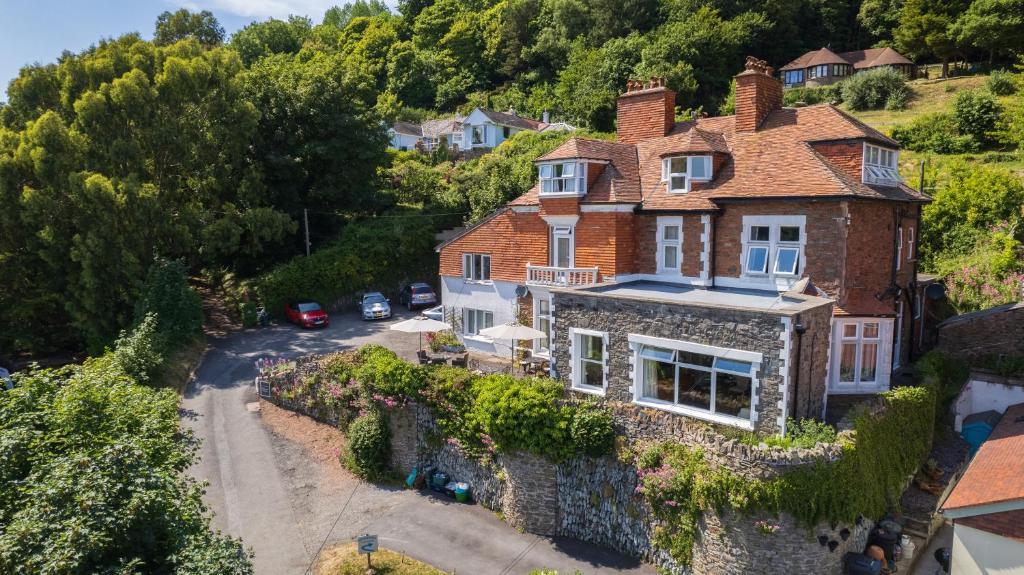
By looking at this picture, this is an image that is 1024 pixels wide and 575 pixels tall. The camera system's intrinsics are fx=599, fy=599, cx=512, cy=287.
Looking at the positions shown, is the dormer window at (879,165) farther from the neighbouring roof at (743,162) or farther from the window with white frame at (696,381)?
the window with white frame at (696,381)

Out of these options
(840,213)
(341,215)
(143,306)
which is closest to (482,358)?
(840,213)

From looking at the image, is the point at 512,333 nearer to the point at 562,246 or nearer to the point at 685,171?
the point at 562,246

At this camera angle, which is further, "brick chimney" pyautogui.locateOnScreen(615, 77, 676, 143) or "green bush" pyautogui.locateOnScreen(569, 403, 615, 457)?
"brick chimney" pyautogui.locateOnScreen(615, 77, 676, 143)

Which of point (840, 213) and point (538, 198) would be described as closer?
point (840, 213)

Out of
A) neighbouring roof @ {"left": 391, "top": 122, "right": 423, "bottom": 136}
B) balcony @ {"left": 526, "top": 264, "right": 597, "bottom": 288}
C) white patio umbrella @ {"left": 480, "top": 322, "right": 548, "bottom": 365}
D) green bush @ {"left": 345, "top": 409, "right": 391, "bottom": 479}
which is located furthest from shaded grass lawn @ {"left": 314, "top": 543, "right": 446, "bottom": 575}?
neighbouring roof @ {"left": 391, "top": 122, "right": 423, "bottom": 136}

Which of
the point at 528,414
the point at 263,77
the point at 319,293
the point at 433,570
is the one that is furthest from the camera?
the point at 263,77

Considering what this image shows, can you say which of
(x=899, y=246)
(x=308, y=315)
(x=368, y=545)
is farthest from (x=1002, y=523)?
(x=308, y=315)

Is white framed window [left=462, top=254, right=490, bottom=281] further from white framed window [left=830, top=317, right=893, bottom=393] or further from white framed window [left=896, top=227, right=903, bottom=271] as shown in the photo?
white framed window [left=896, top=227, right=903, bottom=271]

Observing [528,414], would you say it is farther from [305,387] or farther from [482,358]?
[305,387]
